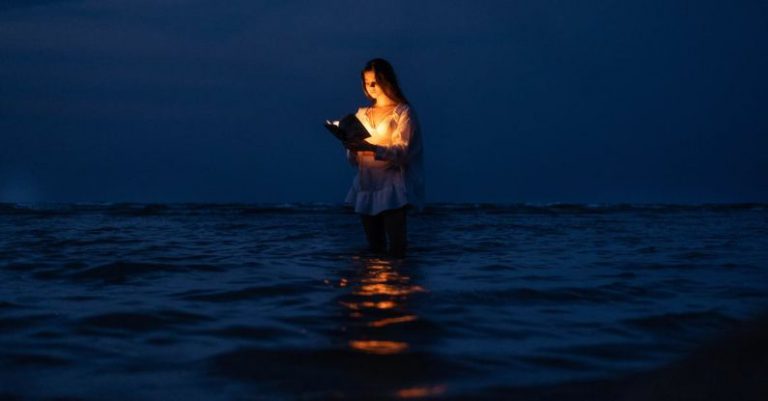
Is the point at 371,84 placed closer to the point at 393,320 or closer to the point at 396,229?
the point at 396,229

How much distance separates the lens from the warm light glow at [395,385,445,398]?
80.5 inches

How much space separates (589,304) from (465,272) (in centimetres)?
159

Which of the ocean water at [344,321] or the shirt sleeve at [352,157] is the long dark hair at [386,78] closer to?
the shirt sleeve at [352,157]

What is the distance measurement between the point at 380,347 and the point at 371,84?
137 inches

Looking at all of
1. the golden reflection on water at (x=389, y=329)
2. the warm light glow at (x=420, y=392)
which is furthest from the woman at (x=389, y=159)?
the warm light glow at (x=420, y=392)

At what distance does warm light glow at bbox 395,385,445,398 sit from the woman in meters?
3.53

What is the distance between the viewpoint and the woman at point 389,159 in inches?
223

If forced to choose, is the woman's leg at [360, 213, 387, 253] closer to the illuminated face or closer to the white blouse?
the white blouse

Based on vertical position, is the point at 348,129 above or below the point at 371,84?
below

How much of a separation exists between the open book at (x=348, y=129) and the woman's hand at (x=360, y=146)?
3 centimetres

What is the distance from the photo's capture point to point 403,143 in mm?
5617

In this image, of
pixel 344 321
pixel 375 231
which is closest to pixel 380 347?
pixel 344 321

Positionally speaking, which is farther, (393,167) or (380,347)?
(393,167)

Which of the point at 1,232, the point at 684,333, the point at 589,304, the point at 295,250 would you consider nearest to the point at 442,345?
the point at 684,333
